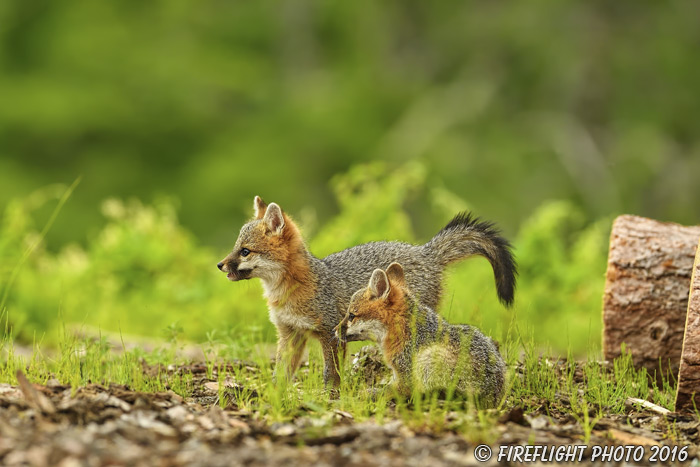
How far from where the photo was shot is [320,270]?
6633 mm

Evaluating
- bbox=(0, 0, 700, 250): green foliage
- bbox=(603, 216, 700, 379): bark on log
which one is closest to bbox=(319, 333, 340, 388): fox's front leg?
bbox=(603, 216, 700, 379): bark on log

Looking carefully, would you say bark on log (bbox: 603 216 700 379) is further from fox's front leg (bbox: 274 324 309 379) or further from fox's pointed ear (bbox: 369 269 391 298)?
fox's front leg (bbox: 274 324 309 379)

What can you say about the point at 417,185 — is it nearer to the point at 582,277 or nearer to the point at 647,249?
the point at 582,277

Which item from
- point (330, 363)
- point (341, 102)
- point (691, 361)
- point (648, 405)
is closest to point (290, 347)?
point (330, 363)

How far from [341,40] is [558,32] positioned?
774cm

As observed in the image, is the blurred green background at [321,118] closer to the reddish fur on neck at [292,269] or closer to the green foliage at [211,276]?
the green foliage at [211,276]

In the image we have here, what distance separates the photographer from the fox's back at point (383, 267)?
661cm

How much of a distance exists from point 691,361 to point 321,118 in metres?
17.7

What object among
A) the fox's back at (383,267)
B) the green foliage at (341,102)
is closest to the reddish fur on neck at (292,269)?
the fox's back at (383,267)

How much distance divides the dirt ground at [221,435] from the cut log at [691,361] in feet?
1.70

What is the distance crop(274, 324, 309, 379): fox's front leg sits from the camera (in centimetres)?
642

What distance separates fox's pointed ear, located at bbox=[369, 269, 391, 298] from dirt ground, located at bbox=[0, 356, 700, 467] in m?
0.81

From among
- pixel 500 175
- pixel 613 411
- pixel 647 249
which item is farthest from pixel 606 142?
pixel 613 411

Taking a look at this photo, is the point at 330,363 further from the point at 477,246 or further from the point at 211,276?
the point at 211,276
